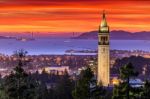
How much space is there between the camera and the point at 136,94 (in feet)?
67.9

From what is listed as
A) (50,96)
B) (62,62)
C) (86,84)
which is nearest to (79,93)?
(86,84)

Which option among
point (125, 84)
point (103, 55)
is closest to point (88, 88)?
point (125, 84)

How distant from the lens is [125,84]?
20500 millimetres

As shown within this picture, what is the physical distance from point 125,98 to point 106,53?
278ft

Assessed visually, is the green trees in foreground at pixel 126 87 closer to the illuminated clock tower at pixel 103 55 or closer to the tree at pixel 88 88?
the tree at pixel 88 88

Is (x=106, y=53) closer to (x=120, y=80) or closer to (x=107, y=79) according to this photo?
(x=107, y=79)

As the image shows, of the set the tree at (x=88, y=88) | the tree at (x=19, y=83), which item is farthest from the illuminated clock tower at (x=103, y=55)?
the tree at (x=19, y=83)

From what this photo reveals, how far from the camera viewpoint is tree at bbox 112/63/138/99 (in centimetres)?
2042

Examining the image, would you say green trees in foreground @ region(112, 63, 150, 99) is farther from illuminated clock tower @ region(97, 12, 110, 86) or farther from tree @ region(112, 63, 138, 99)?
illuminated clock tower @ region(97, 12, 110, 86)

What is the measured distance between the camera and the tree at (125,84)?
20422 millimetres

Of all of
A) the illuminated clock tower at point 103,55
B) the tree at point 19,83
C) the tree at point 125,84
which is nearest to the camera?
the tree at point 125,84

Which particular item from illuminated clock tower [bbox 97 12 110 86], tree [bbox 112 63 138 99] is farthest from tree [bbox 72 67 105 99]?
illuminated clock tower [bbox 97 12 110 86]

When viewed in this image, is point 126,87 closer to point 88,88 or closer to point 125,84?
point 125,84

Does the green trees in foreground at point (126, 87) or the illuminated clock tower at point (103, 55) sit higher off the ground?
the illuminated clock tower at point (103, 55)
